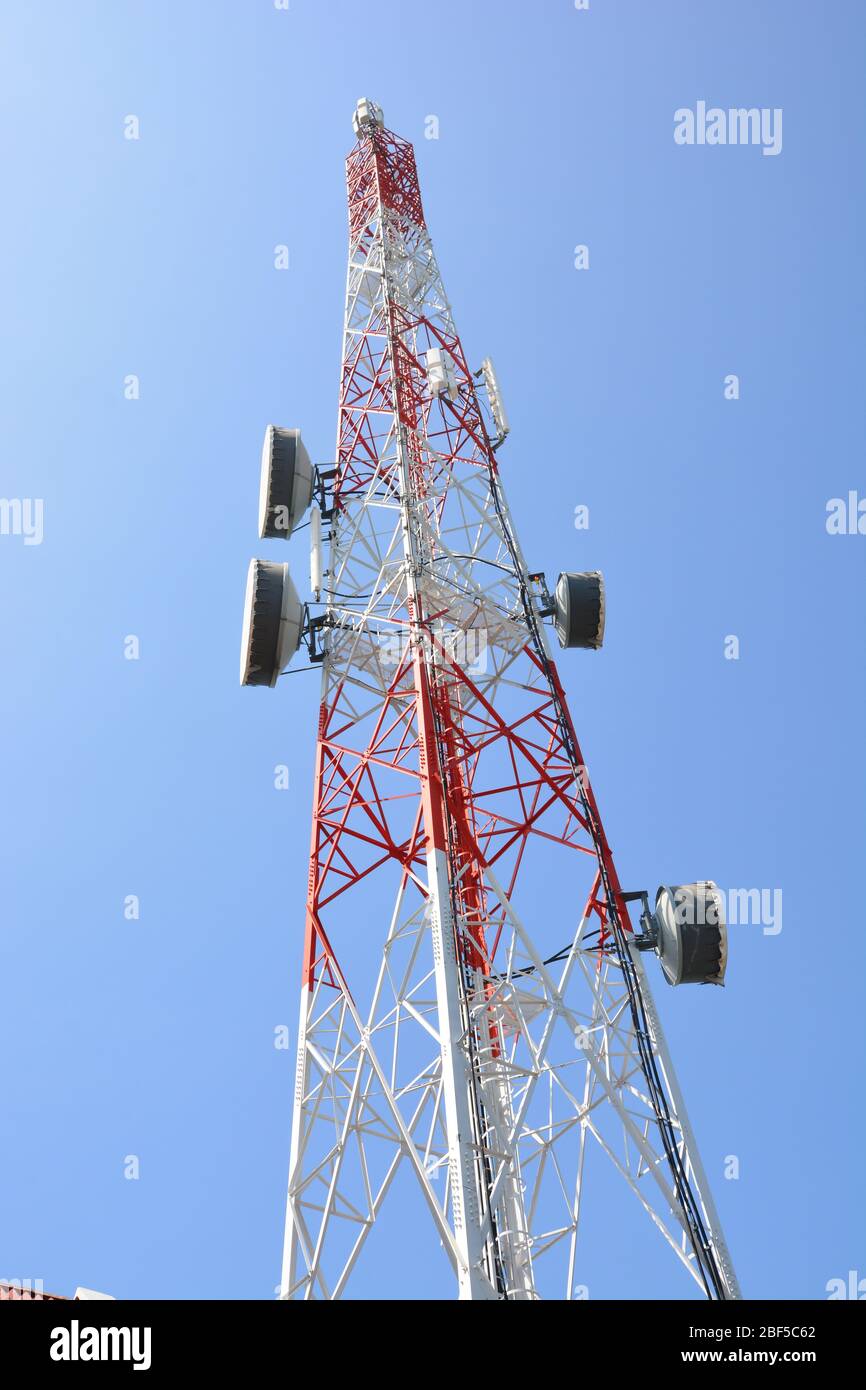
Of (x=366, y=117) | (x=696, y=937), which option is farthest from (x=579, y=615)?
(x=366, y=117)

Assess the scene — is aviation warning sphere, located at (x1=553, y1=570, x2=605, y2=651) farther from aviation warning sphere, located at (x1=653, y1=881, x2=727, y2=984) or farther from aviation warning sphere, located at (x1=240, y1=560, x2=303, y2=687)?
aviation warning sphere, located at (x1=653, y1=881, x2=727, y2=984)

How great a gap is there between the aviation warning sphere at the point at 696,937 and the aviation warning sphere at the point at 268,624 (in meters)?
7.39

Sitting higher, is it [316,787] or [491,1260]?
[316,787]

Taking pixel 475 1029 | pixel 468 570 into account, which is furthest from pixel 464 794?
pixel 475 1029

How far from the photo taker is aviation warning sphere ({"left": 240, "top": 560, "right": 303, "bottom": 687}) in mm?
17734

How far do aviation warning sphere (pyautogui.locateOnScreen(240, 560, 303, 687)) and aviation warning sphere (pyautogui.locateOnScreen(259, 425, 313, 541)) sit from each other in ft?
6.56

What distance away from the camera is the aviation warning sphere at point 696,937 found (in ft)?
47.6

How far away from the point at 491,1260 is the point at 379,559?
12408mm

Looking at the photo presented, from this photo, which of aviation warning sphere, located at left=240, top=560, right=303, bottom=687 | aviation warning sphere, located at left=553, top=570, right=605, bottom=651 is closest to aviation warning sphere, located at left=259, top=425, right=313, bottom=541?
aviation warning sphere, located at left=240, top=560, right=303, bottom=687

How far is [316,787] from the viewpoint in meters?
17.1

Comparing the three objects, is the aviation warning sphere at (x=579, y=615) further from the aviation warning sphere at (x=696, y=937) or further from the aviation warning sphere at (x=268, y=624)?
the aviation warning sphere at (x=696, y=937)
